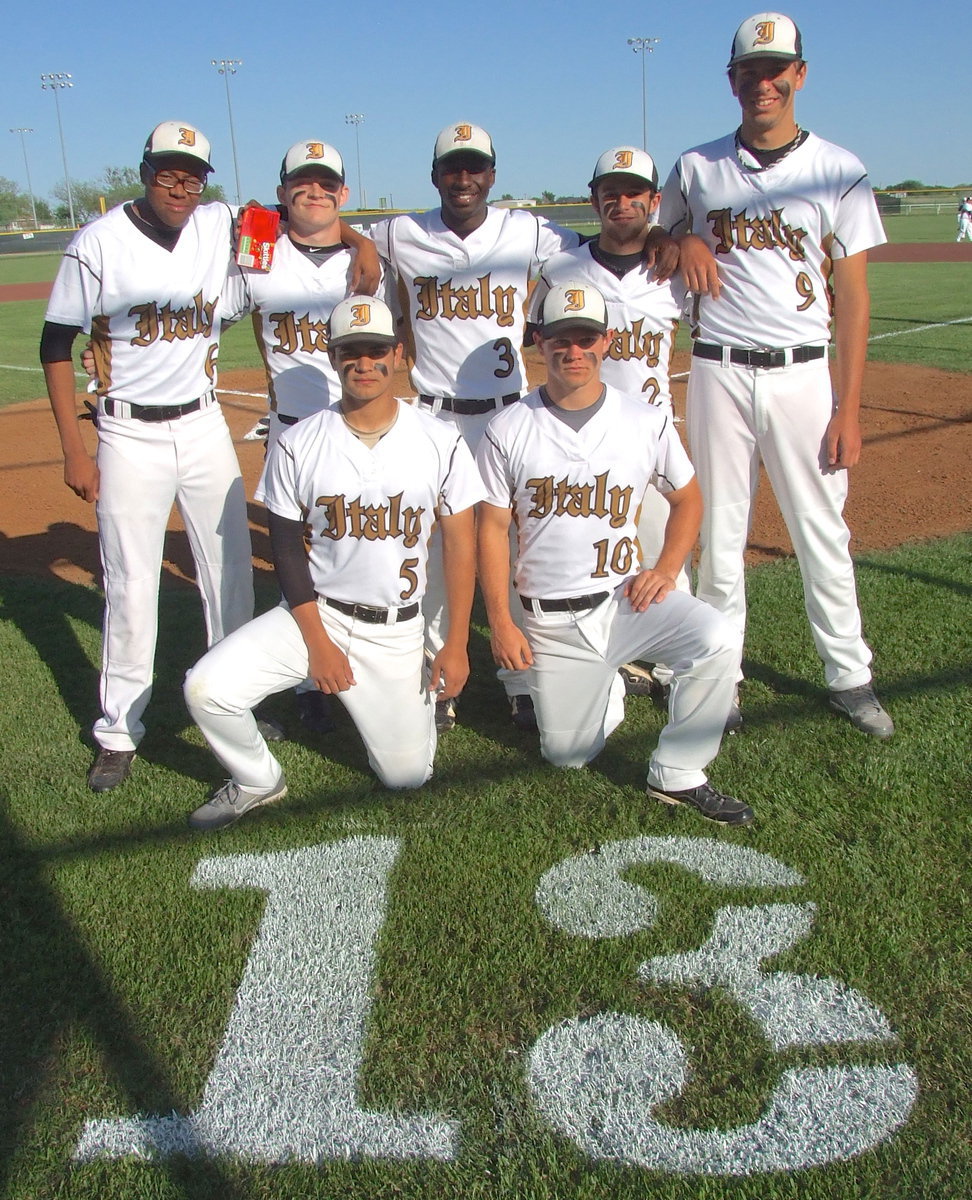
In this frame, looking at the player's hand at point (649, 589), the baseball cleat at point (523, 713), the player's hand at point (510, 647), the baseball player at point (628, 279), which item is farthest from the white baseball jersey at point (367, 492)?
the baseball cleat at point (523, 713)

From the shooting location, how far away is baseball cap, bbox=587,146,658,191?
3670 millimetres

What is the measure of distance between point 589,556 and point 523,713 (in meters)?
0.82

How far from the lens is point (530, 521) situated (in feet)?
11.8

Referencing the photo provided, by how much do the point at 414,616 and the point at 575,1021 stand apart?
1.55m

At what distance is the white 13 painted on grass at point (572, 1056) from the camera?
2.19 metres

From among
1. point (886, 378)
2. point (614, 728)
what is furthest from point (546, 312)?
point (886, 378)

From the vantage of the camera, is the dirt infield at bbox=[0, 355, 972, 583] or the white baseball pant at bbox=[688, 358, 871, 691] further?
the dirt infield at bbox=[0, 355, 972, 583]

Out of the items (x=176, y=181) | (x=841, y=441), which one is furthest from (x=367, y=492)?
(x=841, y=441)

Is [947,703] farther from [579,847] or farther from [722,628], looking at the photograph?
[579,847]

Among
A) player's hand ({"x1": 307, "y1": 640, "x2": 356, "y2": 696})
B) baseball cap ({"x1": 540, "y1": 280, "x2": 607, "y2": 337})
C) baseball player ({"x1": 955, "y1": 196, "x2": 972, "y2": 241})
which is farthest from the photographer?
baseball player ({"x1": 955, "y1": 196, "x2": 972, "y2": 241})

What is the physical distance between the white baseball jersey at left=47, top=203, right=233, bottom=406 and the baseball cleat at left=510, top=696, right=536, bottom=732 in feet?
5.53

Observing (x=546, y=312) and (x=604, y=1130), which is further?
(x=546, y=312)

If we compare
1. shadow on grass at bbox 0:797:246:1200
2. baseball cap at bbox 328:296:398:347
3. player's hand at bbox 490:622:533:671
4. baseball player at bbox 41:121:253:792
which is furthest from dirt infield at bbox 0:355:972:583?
shadow on grass at bbox 0:797:246:1200

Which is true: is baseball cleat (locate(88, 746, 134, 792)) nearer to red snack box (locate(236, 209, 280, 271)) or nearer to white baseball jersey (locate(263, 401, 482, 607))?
white baseball jersey (locate(263, 401, 482, 607))
